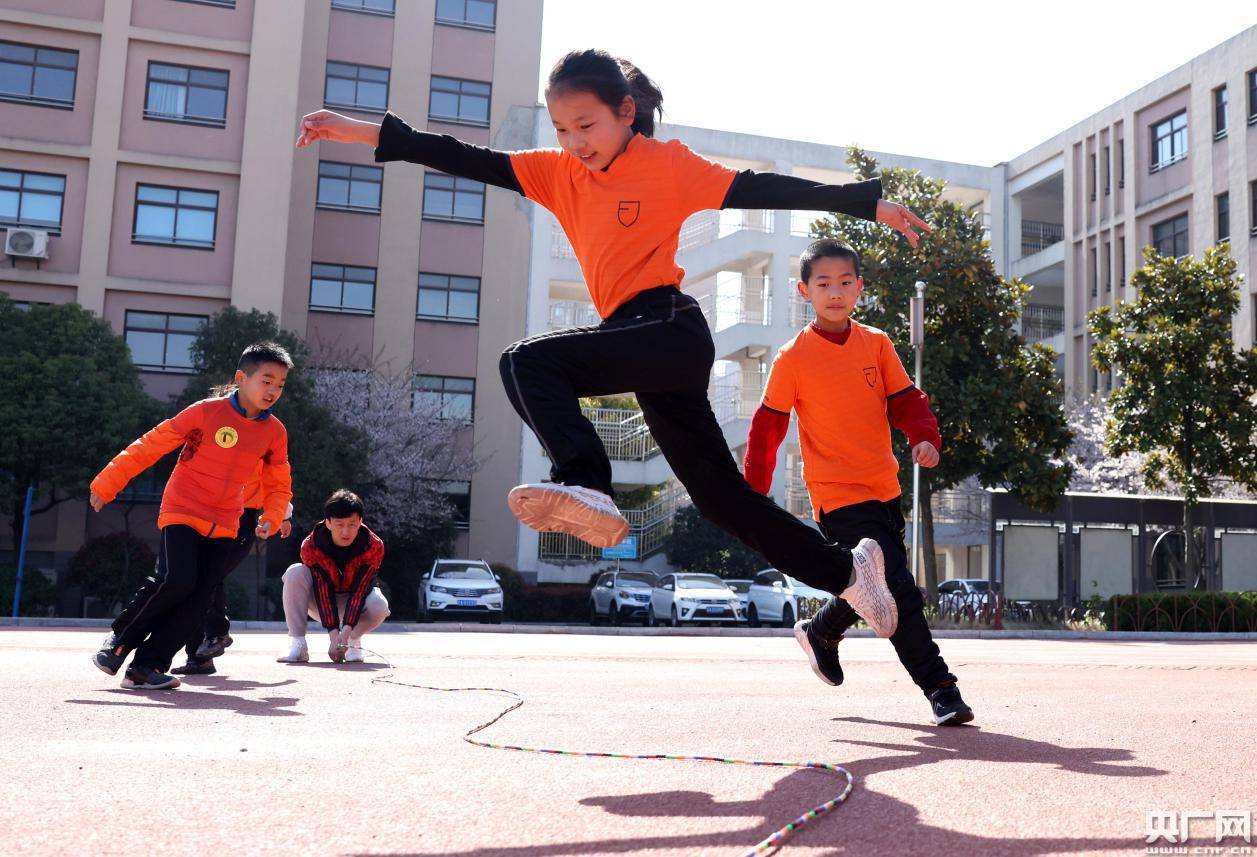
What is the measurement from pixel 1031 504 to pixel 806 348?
709 inches

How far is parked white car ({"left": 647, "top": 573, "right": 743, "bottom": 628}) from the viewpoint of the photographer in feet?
83.0

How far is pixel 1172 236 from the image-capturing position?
126 feet

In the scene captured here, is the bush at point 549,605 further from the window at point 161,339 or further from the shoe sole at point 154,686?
the shoe sole at point 154,686

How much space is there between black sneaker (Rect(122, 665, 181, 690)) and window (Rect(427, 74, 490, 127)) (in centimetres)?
3041

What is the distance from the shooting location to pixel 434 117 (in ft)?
113

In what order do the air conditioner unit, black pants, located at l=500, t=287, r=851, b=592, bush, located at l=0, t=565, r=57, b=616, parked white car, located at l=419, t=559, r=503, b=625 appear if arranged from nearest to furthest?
black pants, located at l=500, t=287, r=851, b=592, bush, located at l=0, t=565, r=57, b=616, parked white car, located at l=419, t=559, r=503, b=625, the air conditioner unit

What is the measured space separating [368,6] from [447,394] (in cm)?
1127

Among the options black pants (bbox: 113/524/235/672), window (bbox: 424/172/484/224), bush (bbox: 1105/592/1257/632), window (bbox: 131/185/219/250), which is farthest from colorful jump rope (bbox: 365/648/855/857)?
window (bbox: 424/172/484/224)

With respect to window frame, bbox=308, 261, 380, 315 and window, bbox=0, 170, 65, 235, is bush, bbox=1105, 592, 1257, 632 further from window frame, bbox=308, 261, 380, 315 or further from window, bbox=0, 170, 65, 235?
window, bbox=0, 170, 65, 235

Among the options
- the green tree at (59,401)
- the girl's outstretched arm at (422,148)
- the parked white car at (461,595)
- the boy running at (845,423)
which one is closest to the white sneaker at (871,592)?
the boy running at (845,423)

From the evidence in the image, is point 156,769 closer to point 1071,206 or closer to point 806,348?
point 806,348

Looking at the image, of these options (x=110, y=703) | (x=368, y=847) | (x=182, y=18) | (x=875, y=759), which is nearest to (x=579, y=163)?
(x=875, y=759)

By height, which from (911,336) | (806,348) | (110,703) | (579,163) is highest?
(911,336)

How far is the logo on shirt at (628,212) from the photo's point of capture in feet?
13.1
